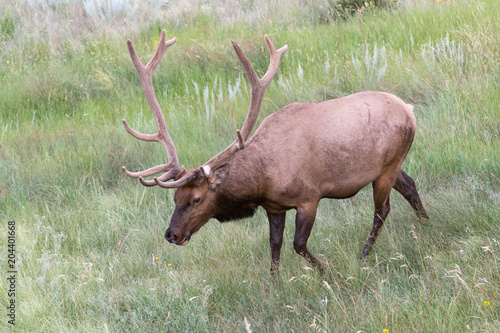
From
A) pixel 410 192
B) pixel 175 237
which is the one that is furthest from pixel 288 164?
pixel 410 192

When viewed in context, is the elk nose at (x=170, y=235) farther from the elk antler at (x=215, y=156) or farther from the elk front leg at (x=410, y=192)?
the elk front leg at (x=410, y=192)

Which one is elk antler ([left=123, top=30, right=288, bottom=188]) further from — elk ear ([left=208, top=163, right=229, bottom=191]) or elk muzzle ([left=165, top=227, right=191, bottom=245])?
elk muzzle ([left=165, top=227, right=191, bottom=245])

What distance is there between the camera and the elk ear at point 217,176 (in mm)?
4191

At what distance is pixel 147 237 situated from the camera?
5195mm

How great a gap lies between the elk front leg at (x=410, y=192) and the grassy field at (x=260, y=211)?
9 centimetres

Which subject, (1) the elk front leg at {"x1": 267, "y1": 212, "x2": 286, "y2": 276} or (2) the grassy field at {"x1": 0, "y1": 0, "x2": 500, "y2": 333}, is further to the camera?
(1) the elk front leg at {"x1": 267, "y1": 212, "x2": 286, "y2": 276}

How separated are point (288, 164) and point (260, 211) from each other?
4.73 ft

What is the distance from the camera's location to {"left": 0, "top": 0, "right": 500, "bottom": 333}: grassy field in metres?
3.84

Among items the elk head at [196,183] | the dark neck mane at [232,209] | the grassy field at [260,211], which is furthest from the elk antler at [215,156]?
the grassy field at [260,211]

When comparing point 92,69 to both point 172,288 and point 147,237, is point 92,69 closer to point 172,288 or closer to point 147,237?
point 147,237

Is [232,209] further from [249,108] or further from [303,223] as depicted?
[249,108]

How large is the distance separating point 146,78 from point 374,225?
2.22m

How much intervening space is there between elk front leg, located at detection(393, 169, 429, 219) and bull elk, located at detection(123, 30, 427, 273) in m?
0.48

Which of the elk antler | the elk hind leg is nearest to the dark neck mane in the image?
the elk antler
